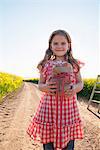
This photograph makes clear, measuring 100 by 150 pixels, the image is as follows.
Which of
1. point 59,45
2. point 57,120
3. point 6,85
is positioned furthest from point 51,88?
point 6,85

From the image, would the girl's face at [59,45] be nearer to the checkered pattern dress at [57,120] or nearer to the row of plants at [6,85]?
the checkered pattern dress at [57,120]

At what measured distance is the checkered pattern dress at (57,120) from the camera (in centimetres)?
345

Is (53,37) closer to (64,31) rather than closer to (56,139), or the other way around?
(64,31)

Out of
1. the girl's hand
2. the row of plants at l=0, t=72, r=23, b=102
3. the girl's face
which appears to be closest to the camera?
the girl's hand

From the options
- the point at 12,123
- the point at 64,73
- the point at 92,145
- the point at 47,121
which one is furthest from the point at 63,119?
the point at 12,123

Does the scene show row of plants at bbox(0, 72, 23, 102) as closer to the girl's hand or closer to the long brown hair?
the long brown hair

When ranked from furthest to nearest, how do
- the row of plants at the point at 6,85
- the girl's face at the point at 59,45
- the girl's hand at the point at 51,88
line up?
1. the row of plants at the point at 6,85
2. the girl's face at the point at 59,45
3. the girl's hand at the point at 51,88

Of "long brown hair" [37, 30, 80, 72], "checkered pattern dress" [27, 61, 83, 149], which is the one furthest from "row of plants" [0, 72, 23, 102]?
"checkered pattern dress" [27, 61, 83, 149]

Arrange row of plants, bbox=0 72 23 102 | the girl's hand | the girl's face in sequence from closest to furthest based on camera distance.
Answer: the girl's hand → the girl's face → row of plants, bbox=0 72 23 102

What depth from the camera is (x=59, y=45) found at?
3.53m

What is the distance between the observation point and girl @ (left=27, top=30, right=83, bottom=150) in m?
3.41

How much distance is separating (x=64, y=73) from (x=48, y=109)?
1.31ft

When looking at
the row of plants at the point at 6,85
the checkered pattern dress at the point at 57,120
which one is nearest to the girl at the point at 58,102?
the checkered pattern dress at the point at 57,120

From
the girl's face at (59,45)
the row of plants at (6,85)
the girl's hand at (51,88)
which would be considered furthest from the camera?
the row of plants at (6,85)
